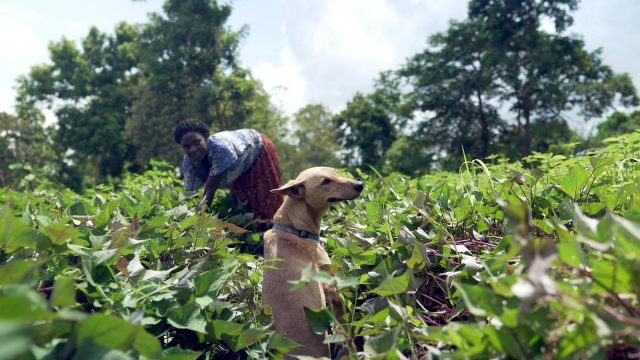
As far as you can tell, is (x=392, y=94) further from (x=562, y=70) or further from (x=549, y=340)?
(x=549, y=340)

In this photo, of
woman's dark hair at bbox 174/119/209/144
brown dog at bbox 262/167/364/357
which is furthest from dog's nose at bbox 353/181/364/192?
woman's dark hair at bbox 174/119/209/144

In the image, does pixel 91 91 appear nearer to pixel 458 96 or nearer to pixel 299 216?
pixel 458 96

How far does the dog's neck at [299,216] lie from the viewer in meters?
2.77

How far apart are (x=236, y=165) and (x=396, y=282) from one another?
4.10 m

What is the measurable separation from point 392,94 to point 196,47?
76.2 ft

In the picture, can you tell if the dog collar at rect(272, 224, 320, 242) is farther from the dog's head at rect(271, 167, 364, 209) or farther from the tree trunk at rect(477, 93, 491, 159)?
the tree trunk at rect(477, 93, 491, 159)

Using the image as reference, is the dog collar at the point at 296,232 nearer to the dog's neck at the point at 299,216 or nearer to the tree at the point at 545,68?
the dog's neck at the point at 299,216

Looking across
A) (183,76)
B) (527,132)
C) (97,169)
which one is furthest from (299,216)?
(97,169)

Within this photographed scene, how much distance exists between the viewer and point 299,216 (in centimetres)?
281

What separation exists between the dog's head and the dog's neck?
4cm

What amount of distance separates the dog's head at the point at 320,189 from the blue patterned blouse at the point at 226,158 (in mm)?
2472

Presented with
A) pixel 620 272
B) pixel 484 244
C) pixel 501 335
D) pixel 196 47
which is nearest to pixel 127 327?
pixel 501 335

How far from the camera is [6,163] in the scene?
37312mm

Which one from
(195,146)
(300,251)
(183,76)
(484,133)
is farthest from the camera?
(484,133)
